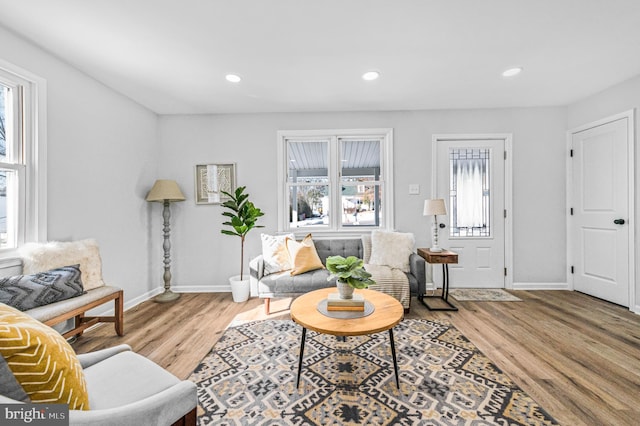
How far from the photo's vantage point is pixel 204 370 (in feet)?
6.44

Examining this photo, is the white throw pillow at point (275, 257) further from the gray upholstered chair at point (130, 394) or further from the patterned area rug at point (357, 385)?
the gray upholstered chair at point (130, 394)

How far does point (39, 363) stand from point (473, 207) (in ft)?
14.0

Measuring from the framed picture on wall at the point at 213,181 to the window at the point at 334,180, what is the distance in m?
0.72

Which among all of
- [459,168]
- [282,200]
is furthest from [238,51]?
[459,168]

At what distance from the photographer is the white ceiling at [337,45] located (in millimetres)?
1857

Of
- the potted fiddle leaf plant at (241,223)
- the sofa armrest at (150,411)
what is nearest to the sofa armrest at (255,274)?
the potted fiddle leaf plant at (241,223)

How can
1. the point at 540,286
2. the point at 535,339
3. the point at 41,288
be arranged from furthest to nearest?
the point at 540,286
the point at 535,339
the point at 41,288

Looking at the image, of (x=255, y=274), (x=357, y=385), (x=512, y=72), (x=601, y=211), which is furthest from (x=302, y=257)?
(x=601, y=211)

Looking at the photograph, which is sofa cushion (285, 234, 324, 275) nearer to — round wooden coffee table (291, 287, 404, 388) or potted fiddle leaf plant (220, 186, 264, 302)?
potted fiddle leaf plant (220, 186, 264, 302)

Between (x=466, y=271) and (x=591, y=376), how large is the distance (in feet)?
6.44

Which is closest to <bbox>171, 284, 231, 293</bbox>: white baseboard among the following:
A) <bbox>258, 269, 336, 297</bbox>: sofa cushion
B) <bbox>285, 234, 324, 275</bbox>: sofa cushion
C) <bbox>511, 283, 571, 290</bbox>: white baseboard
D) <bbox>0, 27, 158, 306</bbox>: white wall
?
<bbox>0, 27, 158, 306</bbox>: white wall

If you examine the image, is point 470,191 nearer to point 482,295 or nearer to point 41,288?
point 482,295

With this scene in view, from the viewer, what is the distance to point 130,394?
1100 mm

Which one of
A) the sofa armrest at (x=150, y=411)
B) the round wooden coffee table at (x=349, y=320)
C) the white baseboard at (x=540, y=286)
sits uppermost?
the sofa armrest at (x=150, y=411)
